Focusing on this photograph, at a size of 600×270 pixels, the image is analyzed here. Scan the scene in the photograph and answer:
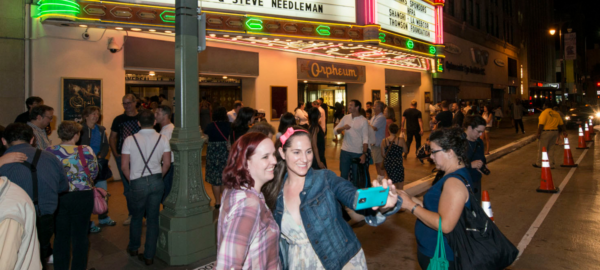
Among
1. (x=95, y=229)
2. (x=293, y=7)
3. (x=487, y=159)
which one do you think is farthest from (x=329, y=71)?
(x=95, y=229)

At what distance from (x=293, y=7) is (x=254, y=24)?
133cm

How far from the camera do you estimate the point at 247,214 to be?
2.15 metres

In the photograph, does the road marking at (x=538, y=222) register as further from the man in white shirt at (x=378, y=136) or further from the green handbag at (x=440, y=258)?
the green handbag at (x=440, y=258)

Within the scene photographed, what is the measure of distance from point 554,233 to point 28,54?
9.87m

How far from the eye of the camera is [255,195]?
2.27m

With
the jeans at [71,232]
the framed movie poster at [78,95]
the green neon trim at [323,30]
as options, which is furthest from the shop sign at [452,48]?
the jeans at [71,232]

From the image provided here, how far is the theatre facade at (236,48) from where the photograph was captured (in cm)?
834

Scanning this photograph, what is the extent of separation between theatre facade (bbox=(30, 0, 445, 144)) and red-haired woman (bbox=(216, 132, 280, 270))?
3492 millimetres

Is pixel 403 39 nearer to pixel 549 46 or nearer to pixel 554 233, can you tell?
pixel 554 233

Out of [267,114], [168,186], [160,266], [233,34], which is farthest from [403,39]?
[160,266]

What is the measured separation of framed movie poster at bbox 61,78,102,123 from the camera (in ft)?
28.0

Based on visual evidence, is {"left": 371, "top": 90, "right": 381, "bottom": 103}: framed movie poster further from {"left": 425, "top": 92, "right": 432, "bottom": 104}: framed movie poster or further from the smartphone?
the smartphone

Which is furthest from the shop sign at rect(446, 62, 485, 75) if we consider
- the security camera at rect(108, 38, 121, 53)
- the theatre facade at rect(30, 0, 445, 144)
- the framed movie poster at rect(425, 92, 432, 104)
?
the security camera at rect(108, 38, 121, 53)

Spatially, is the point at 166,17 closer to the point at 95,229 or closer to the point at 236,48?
the point at 236,48
